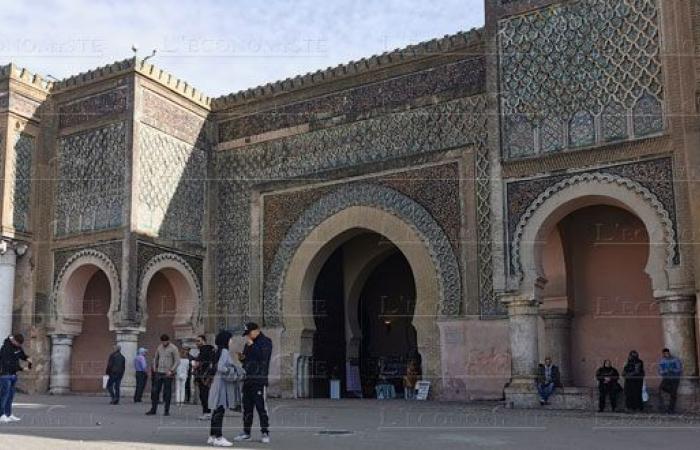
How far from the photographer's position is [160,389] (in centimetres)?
982

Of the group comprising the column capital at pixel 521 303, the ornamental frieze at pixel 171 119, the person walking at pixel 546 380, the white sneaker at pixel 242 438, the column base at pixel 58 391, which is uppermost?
the ornamental frieze at pixel 171 119

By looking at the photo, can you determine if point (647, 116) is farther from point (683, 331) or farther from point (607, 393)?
point (607, 393)

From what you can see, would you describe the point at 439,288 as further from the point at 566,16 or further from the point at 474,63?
the point at 566,16

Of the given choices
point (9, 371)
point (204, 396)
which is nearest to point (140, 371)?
point (204, 396)

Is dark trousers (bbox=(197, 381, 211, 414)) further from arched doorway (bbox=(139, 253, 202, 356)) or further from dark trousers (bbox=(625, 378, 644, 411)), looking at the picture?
dark trousers (bbox=(625, 378, 644, 411))

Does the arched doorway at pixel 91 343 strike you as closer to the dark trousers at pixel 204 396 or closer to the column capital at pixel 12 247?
the column capital at pixel 12 247

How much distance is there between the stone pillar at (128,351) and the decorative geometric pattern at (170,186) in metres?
1.75

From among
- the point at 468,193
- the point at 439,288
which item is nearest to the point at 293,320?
the point at 439,288

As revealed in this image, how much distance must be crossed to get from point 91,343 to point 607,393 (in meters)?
9.16

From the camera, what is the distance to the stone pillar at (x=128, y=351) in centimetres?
1316

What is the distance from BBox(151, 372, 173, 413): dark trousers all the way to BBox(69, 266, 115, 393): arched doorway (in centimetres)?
504

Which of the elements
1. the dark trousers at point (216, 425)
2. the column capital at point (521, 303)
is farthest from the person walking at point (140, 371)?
the dark trousers at point (216, 425)

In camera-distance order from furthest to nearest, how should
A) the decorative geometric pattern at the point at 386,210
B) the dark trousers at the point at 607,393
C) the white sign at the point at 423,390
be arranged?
1. the decorative geometric pattern at the point at 386,210
2. the white sign at the point at 423,390
3. the dark trousers at the point at 607,393

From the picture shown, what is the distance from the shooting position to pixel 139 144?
45.2 ft
